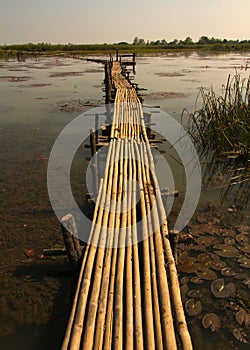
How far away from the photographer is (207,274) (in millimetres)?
4469

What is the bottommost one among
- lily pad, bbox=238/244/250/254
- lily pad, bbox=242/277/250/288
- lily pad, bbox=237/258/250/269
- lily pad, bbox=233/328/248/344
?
Answer: lily pad, bbox=233/328/248/344

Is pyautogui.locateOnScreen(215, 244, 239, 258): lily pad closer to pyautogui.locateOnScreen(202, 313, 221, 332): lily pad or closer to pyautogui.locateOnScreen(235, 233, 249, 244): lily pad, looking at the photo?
pyautogui.locateOnScreen(235, 233, 249, 244): lily pad

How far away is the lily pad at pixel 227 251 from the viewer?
4817 millimetres

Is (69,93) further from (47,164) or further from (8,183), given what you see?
(8,183)

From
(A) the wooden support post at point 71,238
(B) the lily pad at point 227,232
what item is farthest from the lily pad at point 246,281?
(A) the wooden support post at point 71,238

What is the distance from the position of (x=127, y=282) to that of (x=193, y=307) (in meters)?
1.62

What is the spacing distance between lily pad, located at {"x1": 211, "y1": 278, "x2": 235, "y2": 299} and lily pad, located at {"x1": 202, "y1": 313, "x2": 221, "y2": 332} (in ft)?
1.13

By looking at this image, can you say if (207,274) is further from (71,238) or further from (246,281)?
(71,238)

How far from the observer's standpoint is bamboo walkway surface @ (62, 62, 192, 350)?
231 centimetres

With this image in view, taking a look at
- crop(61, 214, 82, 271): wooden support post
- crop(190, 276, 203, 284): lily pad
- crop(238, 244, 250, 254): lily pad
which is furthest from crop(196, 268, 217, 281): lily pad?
crop(61, 214, 82, 271): wooden support post

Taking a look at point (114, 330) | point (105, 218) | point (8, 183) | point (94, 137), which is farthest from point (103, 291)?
point (8, 183)

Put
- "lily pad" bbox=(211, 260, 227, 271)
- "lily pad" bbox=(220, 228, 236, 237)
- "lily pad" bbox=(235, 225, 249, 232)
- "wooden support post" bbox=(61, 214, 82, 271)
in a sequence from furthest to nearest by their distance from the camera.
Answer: "lily pad" bbox=(235, 225, 249, 232) < "lily pad" bbox=(220, 228, 236, 237) < "lily pad" bbox=(211, 260, 227, 271) < "wooden support post" bbox=(61, 214, 82, 271)

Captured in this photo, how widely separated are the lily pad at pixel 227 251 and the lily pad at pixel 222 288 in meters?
0.55

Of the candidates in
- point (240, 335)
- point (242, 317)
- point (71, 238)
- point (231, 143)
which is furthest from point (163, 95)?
point (71, 238)
